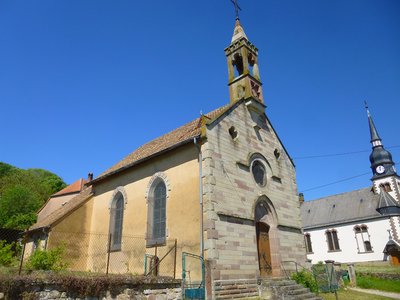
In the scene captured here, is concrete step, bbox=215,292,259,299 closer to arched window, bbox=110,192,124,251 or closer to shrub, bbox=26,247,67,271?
shrub, bbox=26,247,67,271

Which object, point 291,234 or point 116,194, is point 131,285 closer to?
point 116,194

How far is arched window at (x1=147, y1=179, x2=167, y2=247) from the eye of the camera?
1449cm

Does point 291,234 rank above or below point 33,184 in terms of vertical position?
below

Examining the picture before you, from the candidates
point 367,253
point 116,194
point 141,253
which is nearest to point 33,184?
point 116,194

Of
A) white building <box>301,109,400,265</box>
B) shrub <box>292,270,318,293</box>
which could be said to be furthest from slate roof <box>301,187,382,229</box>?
shrub <box>292,270,318,293</box>

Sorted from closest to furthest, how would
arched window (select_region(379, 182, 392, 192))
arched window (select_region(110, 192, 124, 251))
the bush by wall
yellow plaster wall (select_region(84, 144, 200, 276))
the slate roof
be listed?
the bush by wall < yellow plaster wall (select_region(84, 144, 200, 276)) < arched window (select_region(110, 192, 124, 251)) < the slate roof < arched window (select_region(379, 182, 392, 192))

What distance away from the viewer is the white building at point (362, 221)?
38.5m

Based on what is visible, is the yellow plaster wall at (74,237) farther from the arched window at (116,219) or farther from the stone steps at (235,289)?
the stone steps at (235,289)

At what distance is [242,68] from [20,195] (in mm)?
32221

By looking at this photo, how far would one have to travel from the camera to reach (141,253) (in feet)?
49.0

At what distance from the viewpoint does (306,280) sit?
48.9 ft

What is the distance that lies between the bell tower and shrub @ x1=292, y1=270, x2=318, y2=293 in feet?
30.6

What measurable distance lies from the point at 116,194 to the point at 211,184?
25.0ft

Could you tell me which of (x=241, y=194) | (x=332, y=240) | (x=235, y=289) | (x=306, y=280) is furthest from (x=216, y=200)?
(x=332, y=240)
